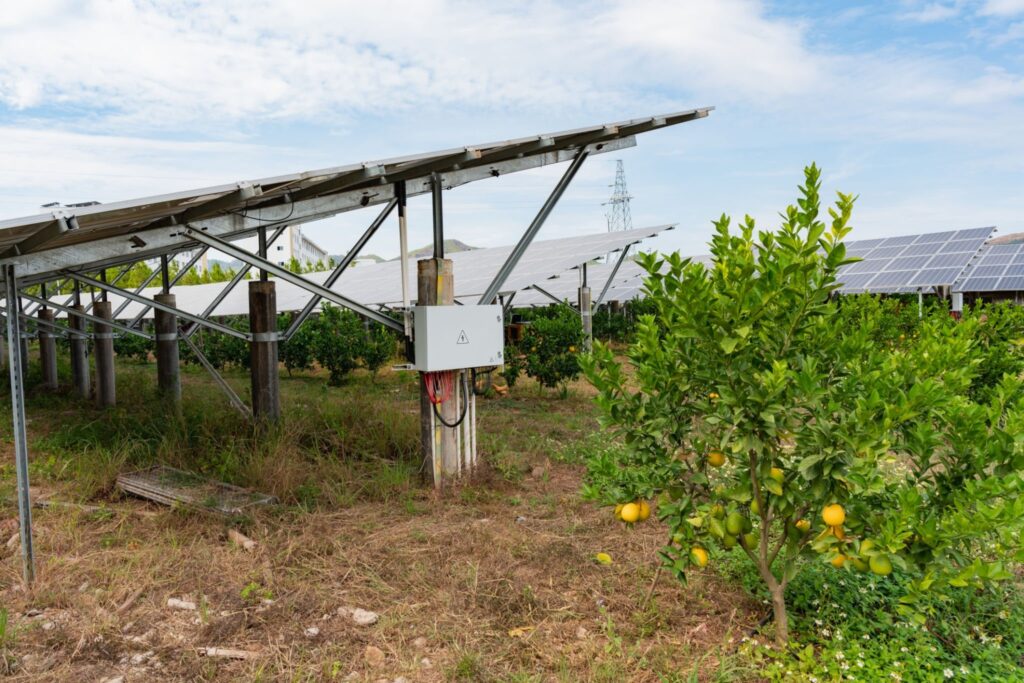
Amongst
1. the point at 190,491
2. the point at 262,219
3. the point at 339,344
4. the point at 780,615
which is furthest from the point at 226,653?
the point at 339,344

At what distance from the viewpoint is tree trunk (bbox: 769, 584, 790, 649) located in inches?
123

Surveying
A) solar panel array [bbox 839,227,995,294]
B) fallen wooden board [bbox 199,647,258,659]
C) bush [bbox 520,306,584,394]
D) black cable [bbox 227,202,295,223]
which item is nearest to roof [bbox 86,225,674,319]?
bush [bbox 520,306,584,394]

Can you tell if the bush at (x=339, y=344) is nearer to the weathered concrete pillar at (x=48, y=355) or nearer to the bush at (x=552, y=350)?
the bush at (x=552, y=350)

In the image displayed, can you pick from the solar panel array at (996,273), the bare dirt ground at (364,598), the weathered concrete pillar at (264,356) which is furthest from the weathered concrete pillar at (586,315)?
the solar panel array at (996,273)

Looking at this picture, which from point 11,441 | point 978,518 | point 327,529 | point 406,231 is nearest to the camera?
point 978,518

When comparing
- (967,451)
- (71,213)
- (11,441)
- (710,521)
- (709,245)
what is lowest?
(11,441)

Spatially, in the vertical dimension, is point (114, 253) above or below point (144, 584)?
above

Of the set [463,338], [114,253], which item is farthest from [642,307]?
[114,253]

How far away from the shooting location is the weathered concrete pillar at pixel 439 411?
5.70 metres

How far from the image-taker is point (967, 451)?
291 cm

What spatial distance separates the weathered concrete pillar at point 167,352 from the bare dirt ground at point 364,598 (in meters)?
4.44

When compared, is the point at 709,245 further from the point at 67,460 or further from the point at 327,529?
the point at 67,460

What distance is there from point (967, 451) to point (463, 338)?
11.7 ft

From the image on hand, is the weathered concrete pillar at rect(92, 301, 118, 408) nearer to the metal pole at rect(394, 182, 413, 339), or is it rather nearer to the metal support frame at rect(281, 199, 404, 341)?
the metal support frame at rect(281, 199, 404, 341)
